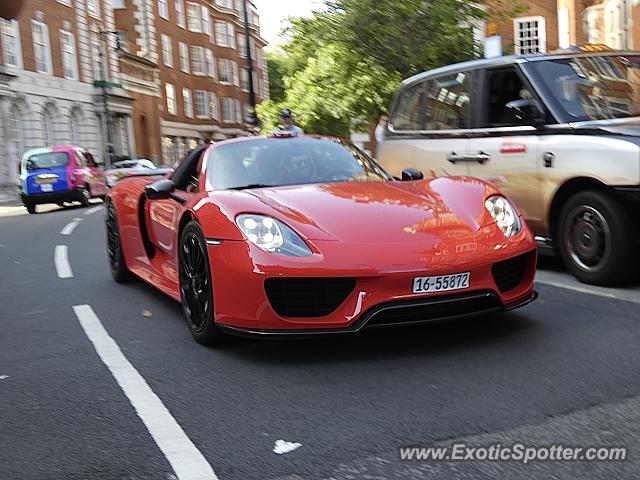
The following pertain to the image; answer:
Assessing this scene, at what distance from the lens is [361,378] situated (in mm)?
3641

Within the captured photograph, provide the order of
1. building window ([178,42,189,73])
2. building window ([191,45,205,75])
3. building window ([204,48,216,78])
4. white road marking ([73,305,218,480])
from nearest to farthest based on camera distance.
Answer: white road marking ([73,305,218,480]) < building window ([178,42,189,73]) < building window ([191,45,205,75]) < building window ([204,48,216,78])

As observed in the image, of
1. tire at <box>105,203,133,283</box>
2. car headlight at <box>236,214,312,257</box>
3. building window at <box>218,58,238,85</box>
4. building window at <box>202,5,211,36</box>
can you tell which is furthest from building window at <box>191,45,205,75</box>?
car headlight at <box>236,214,312,257</box>

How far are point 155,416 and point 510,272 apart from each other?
80.2 inches

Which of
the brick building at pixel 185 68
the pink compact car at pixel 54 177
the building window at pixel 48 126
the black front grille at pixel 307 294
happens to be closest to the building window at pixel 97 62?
the brick building at pixel 185 68

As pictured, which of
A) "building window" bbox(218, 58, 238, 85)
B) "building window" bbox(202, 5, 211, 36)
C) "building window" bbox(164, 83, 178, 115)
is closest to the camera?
"building window" bbox(164, 83, 178, 115)

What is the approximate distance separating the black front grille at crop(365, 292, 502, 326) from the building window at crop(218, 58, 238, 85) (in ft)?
→ 210

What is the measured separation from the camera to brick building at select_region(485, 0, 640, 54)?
23.5 m

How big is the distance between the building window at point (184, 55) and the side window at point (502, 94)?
181 ft

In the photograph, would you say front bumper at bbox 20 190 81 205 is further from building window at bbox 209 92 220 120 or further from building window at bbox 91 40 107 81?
building window at bbox 209 92 220 120

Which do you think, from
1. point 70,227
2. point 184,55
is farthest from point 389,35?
point 184,55

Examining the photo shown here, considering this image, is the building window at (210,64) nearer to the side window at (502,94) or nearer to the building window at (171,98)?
the building window at (171,98)

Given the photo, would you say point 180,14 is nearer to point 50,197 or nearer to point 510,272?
point 50,197

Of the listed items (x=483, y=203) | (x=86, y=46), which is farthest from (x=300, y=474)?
(x=86, y=46)

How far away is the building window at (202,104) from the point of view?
61.8 meters
